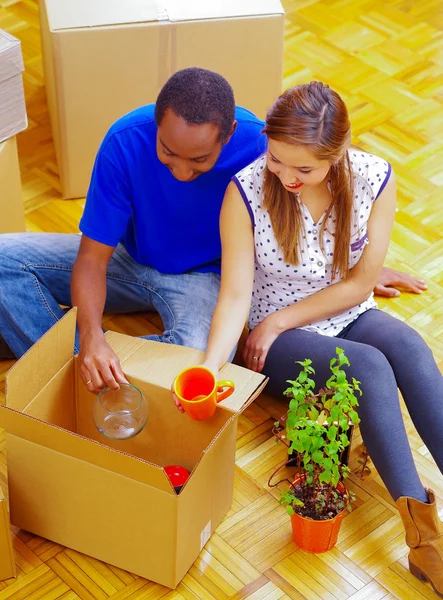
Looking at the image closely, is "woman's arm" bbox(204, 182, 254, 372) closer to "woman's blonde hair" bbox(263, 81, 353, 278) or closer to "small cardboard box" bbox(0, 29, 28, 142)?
"woman's blonde hair" bbox(263, 81, 353, 278)

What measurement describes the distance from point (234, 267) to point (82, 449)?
1.65 feet

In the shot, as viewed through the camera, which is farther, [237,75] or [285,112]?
[237,75]

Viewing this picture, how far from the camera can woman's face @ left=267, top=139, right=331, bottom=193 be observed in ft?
5.65

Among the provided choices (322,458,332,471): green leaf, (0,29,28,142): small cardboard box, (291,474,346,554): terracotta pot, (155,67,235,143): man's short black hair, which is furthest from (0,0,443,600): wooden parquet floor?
(155,67,235,143): man's short black hair

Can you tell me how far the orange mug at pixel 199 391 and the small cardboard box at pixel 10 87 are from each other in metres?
0.92

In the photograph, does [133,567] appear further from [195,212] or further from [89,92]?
[89,92]

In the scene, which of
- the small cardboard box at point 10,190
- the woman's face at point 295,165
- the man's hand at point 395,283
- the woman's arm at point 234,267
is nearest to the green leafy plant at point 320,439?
the woman's arm at point 234,267

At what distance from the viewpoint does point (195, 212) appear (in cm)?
200

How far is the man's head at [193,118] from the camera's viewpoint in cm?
172

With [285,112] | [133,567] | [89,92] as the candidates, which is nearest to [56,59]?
[89,92]

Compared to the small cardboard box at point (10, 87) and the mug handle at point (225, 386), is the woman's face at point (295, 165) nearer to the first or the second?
the mug handle at point (225, 386)

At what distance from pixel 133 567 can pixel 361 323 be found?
0.70 m

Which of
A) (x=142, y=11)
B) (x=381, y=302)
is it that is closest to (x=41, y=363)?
(x=381, y=302)

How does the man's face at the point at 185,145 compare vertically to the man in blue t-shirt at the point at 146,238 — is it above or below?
above
